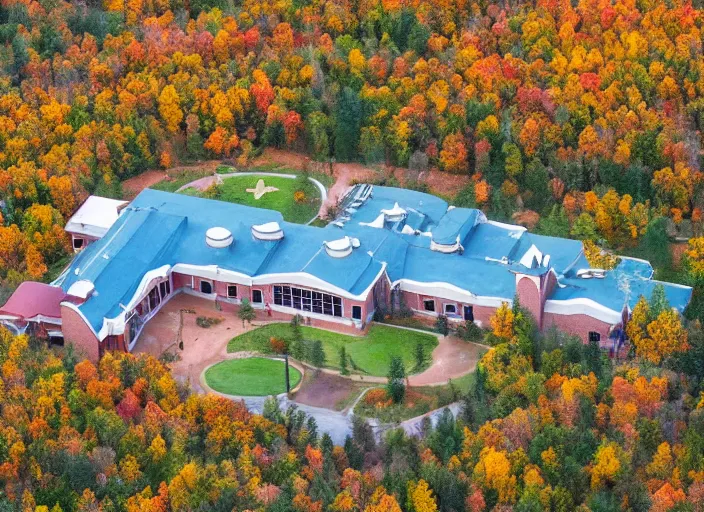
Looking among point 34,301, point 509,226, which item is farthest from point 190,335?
point 509,226

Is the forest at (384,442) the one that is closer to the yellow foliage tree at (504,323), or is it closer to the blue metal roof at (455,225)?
the yellow foliage tree at (504,323)

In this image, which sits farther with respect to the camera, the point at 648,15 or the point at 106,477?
the point at 648,15

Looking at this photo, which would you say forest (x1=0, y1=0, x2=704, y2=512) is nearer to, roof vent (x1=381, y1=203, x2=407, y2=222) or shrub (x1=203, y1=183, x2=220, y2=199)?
shrub (x1=203, y1=183, x2=220, y2=199)

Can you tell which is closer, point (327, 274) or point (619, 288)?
point (619, 288)

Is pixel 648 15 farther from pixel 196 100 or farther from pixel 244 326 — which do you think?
pixel 244 326

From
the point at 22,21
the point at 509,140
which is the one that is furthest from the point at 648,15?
the point at 22,21

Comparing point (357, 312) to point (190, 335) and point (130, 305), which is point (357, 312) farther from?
point (130, 305)
